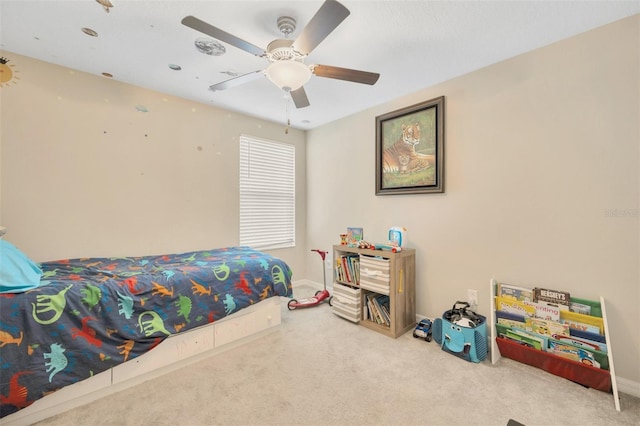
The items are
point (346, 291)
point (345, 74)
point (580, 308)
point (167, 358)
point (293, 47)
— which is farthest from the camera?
point (346, 291)

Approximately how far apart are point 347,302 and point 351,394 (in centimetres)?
114

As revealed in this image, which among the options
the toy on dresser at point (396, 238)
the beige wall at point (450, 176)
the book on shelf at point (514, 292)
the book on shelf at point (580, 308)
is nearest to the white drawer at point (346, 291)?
the toy on dresser at point (396, 238)

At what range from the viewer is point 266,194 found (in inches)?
147

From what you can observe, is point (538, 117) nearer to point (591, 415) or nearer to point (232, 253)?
point (591, 415)

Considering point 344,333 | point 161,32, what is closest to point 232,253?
point 344,333

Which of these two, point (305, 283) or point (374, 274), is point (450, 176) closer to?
point (374, 274)

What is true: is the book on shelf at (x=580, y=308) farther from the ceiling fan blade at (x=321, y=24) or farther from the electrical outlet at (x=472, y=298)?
the ceiling fan blade at (x=321, y=24)

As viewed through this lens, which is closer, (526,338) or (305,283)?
(526,338)

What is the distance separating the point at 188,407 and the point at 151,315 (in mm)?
662

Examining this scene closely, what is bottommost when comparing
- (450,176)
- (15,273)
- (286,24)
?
(15,273)

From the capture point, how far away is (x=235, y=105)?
3141mm

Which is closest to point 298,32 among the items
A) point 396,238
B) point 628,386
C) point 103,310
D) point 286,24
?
point 286,24

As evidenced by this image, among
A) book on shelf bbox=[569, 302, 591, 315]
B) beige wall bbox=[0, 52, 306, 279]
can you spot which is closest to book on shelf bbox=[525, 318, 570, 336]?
book on shelf bbox=[569, 302, 591, 315]

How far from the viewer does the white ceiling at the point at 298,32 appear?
1608 millimetres
